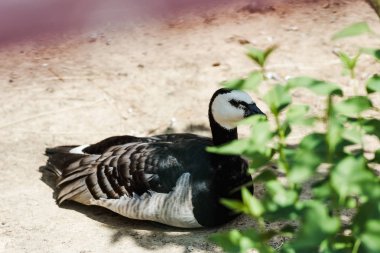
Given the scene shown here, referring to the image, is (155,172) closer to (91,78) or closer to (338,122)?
(91,78)

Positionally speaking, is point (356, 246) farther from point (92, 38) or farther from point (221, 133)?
point (92, 38)

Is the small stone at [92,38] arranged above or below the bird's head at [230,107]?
below

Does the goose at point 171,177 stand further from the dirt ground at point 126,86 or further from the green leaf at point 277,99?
the green leaf at point 277,99

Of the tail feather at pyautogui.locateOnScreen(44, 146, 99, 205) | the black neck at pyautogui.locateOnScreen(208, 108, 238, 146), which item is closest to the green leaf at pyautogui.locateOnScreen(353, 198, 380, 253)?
the black neck at pyautogui.locateOnScreen(208, 108, 238, 146)

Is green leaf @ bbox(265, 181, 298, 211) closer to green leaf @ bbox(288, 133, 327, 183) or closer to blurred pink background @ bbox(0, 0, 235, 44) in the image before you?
green leaf @ bbox(288, 133, 327, 183)

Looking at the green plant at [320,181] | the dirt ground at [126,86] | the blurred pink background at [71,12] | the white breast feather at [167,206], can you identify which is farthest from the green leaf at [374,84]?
the blurred pink background at [71,12]

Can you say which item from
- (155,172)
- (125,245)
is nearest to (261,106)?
(155,172)

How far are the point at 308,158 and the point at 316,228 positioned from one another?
0.71 ft

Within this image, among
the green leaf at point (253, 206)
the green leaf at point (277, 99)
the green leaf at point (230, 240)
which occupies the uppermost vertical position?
the green leaf at point (277, 99)

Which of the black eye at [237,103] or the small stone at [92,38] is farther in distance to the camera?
the small stone at [92,38]

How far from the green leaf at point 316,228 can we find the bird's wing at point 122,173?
8.80 ft

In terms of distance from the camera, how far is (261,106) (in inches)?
233

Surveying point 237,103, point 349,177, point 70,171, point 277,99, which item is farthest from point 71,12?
point 349,177

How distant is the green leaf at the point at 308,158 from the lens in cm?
209
